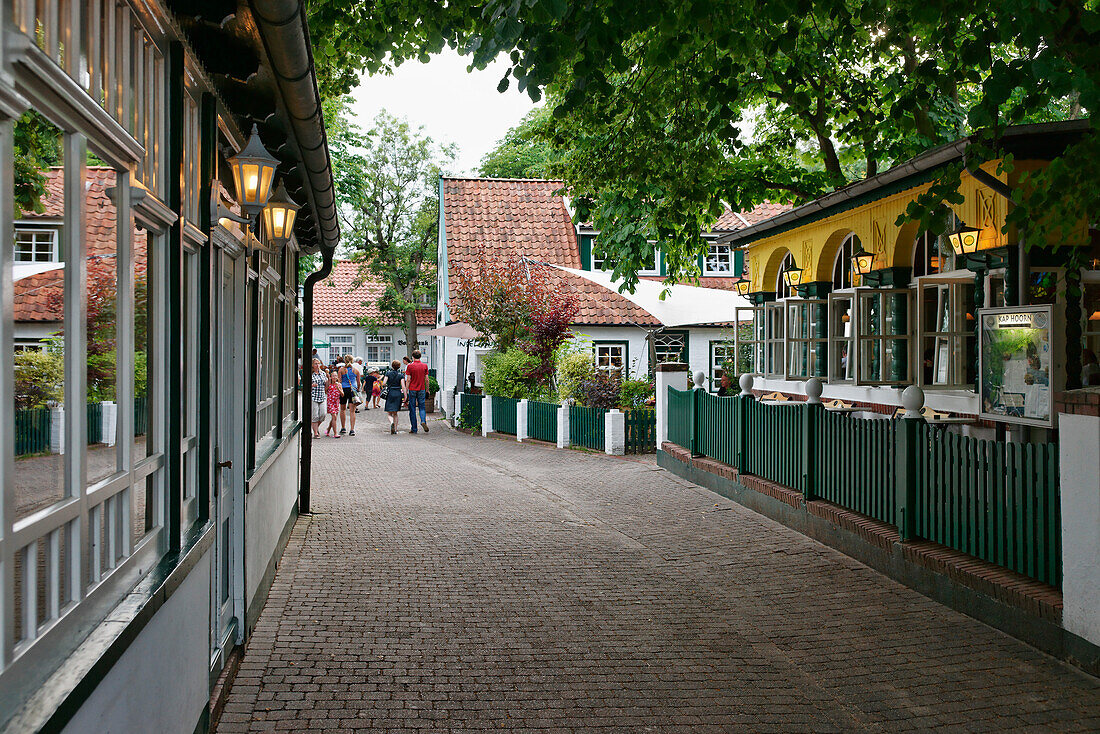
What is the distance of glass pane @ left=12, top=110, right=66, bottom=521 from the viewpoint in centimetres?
212

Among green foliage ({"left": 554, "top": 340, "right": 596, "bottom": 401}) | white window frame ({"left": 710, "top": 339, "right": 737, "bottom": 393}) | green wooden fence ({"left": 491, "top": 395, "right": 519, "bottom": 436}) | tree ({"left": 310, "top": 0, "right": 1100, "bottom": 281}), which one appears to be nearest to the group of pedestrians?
green wooden fence ({"left": 491, "top": 395, "right": 519, "bottom": 436})

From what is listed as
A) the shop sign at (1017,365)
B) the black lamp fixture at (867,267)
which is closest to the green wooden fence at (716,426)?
the black lamp fixture at (867,267)

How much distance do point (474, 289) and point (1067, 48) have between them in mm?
15851

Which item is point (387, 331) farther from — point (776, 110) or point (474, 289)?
point (776, 110)

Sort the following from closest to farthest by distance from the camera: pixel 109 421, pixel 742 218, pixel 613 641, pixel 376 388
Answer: pixel 109 421
pixel 613 641
pixel 742 218
pixel 376 388

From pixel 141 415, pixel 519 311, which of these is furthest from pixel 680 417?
pixel 141 415

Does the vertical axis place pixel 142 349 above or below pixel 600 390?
above

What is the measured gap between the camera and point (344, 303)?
49.2m

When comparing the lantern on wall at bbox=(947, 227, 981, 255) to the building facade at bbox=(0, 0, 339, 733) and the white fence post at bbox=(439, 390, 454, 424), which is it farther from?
the white fence post at bbox=(439, 390, 454, 424)

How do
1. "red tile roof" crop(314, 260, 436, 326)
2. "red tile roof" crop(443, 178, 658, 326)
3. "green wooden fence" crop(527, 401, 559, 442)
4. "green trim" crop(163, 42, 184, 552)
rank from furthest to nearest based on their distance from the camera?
"red tile roof" crop(314, 260, 436, 326), "red tile roof" crop(443, 178, 658, 326), "green wooden fence" crop(527, 401, 559, 442), "green trim" crop(163, 42, 184, 552)

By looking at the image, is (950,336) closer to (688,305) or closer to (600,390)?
(688,305)

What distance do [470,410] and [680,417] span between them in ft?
31.0

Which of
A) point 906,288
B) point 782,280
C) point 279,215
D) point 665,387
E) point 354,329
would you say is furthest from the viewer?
point 354,329

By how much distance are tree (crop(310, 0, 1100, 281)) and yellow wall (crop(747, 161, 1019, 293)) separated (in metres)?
1.01
